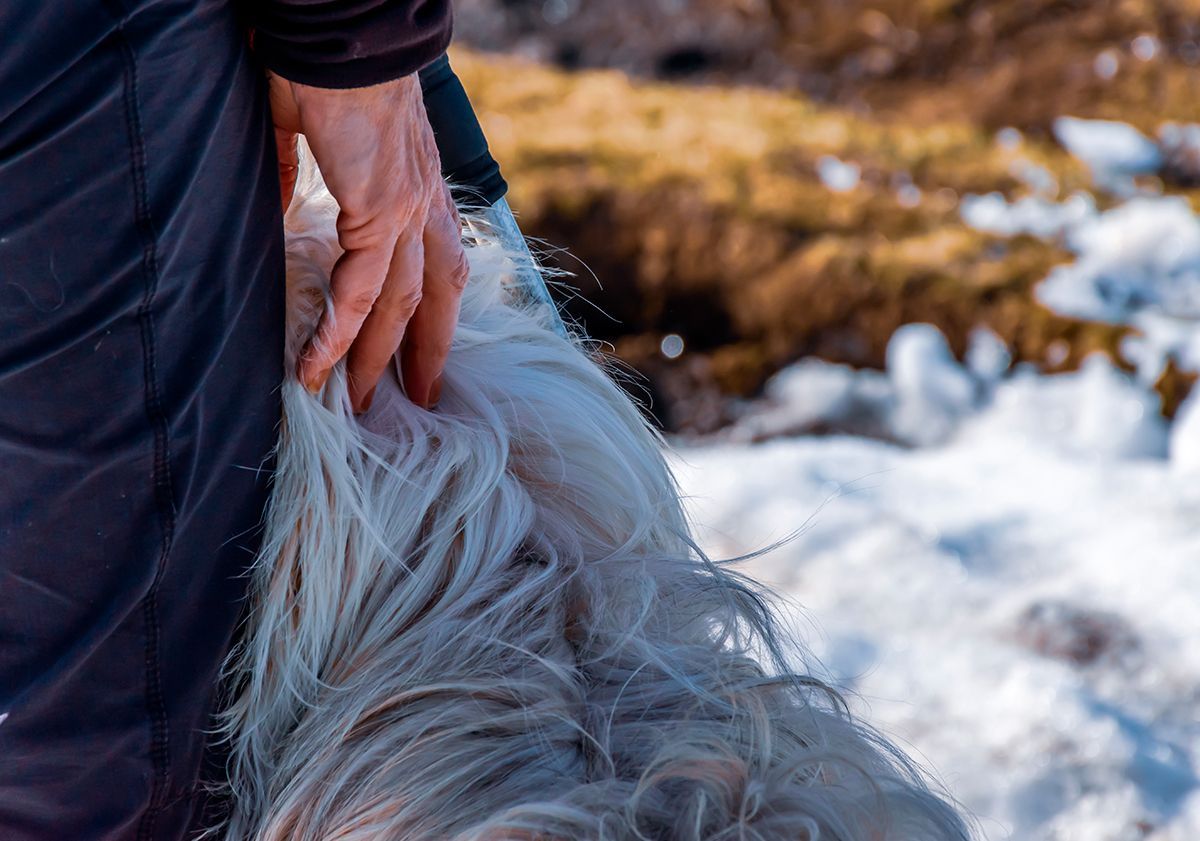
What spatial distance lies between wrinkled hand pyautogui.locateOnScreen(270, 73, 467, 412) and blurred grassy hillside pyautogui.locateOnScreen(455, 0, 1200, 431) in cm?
111

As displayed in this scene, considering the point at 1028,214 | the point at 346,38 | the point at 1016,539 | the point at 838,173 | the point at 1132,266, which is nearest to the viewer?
the point at 346,38

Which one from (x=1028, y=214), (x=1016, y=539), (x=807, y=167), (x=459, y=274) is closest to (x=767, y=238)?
(x=807, y=167)

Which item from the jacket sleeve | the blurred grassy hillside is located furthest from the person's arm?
the blurred grassy hillside

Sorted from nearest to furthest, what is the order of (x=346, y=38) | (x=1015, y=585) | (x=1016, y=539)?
(x=346, y=38)
(x=1015, y=585)
(x=1016, y=539)

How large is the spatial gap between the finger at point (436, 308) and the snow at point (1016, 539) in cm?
34

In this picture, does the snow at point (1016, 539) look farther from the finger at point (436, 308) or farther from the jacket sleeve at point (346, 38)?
the jacket sleeve at point (346, 38)

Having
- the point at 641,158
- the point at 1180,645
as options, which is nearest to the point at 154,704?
the point at 1180,645

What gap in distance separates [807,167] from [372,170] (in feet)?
8.92

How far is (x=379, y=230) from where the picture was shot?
0.73 meters

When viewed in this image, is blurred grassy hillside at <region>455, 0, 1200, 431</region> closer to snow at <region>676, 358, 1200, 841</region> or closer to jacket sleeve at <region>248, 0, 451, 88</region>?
snow at <region>676, 358, 1200, 841</region>

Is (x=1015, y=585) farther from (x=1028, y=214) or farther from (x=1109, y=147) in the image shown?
(x=1109, y=147)

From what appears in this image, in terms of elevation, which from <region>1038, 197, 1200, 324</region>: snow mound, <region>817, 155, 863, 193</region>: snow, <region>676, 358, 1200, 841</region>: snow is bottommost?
<region>1038, 197, 1200, 324</region>: snow mound

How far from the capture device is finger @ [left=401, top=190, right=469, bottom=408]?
2.59ft

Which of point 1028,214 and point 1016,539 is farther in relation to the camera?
point 1028,214
